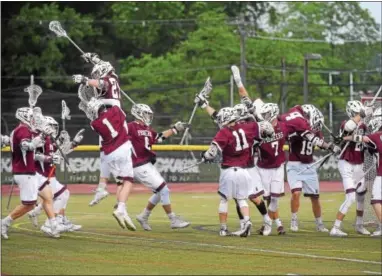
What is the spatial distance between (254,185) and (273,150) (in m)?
1.03

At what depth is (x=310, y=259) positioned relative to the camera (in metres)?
14.5

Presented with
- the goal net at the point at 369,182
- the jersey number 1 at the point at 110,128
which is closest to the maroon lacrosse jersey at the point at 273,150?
the goal net at the point at 369,182

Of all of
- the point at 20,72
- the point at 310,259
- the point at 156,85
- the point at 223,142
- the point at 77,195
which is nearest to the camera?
the point at 310,259

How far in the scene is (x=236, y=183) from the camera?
1781 centimetres

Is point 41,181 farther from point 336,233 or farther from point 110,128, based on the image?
point 336,233

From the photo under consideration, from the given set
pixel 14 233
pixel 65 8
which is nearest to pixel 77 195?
pixel 14 233

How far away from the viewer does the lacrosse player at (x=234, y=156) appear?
17734 mm

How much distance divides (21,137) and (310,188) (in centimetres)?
508

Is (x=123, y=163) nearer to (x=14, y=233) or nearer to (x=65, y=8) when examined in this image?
(x=14, y=233)

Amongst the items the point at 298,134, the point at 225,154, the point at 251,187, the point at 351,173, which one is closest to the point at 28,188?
the point at 225,154

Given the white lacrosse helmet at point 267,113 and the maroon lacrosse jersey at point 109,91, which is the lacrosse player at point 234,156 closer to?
the white lacrosse helmet at point 267,113

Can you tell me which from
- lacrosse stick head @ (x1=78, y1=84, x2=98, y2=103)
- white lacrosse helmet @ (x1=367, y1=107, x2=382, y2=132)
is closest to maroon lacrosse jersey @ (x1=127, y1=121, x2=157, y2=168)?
lacrosse stick head @ (x1=78, y1=84, x2=98, y2=103)

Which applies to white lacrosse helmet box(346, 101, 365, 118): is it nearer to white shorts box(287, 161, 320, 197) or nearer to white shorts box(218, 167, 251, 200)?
white shorts box(287, 161, 320, 197)

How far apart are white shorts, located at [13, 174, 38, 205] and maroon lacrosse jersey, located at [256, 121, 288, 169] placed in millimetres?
3833
